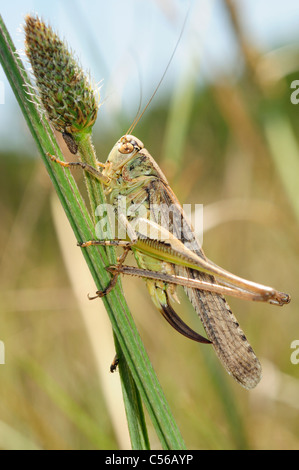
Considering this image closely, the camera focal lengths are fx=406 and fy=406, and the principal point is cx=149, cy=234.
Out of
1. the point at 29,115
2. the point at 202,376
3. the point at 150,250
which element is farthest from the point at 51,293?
the point at 29,115

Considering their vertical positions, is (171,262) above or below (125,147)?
below

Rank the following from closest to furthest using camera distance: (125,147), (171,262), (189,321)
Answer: (171,262)
(125,147)
(189,321)

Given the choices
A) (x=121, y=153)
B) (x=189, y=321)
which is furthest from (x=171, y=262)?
(x=189, y=321)

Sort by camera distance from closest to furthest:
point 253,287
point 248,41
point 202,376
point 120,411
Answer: point 253,287 → point 120,411 → point 248,41 → point 202,376

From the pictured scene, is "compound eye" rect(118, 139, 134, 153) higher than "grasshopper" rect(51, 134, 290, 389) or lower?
higher

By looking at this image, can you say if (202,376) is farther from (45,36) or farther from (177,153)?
(45,36)

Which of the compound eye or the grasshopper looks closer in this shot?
the grasshopper

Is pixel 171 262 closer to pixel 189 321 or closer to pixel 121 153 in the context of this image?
pixel 121 153

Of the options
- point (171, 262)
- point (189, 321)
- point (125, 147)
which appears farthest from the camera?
point (189, 321)
